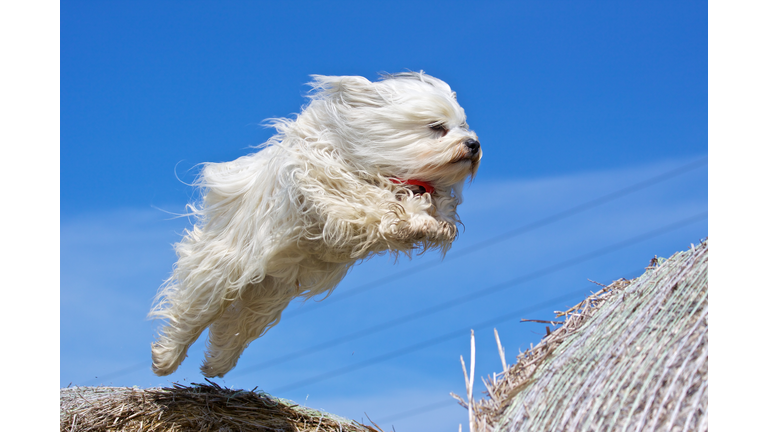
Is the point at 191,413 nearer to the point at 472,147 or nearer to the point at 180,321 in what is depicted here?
the point at 180,321

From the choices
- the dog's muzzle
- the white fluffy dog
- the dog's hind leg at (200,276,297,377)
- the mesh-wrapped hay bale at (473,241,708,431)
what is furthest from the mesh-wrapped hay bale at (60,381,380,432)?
the dog's muzzle

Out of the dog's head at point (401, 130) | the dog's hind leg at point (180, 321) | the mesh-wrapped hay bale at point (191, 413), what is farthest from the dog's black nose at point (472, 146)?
the mesh-wrapped hay bale at point (191, 413)

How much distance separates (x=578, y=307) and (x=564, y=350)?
0.62 metres

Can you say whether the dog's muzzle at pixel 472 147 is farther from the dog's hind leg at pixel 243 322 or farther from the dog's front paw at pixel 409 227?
the dog's hind leg at pixel 243 322

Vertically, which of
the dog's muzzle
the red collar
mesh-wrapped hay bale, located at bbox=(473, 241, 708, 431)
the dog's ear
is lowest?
mesh-wrapped hay bale, located at bbox=(473, 241, 708, 431)

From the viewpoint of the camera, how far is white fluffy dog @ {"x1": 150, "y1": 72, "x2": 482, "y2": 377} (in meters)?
4.54

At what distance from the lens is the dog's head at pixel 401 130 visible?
15.3ft

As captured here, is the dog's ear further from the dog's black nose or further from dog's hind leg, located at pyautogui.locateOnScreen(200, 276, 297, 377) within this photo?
dog's hind leg, located at pyautogui.locateOnScreen(200, 276, 297, 377)

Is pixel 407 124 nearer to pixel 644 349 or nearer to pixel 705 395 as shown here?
pixel 644 349

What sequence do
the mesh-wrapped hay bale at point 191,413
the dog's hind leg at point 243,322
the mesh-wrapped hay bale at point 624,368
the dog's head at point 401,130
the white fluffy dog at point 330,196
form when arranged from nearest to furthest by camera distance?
the mesh-wrapped hay bale at point 624,368, the white fluffy dog at point 330,196, the dog's head at point 401,130, the dog's hind leg at point 243,322, the mesh-wrapped hay bale at point 191,413

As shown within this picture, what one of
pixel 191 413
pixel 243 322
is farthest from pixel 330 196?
pixel 191 413

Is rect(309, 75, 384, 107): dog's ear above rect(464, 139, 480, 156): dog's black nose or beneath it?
above

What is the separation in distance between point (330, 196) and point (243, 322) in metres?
1.77

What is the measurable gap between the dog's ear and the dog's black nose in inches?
29.0
